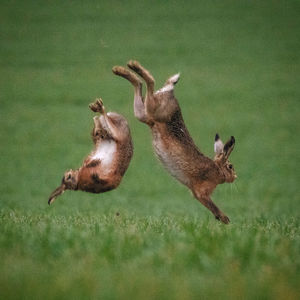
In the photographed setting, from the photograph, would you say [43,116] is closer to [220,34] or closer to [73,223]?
[220,34]

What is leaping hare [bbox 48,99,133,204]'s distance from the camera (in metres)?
7.91

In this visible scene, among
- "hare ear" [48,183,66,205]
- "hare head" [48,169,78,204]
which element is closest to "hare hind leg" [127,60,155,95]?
"hare head" [48,169,78,204]

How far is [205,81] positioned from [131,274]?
28337mm

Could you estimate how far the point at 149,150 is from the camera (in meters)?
23.8

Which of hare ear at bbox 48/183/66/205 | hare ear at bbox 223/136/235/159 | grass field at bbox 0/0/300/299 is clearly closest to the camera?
grass field at bbox 0/0/300/299

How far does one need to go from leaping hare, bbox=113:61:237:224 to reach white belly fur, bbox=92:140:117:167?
451mm

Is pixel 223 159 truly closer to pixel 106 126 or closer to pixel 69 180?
pixel 106 126

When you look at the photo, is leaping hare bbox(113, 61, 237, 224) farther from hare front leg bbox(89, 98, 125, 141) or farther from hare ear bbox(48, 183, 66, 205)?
hare ear bbox(48, 183, 66, 205)

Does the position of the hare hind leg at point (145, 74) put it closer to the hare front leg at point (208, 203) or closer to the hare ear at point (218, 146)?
the hare ear at point (218, 146)

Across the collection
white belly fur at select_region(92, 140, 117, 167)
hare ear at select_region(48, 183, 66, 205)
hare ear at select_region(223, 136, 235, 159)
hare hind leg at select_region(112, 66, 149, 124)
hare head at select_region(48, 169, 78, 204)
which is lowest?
hare ear at select_region(48, 183, 66, 205)

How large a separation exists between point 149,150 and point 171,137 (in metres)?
15.6

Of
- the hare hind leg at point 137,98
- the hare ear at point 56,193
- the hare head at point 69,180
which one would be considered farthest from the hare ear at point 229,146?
the hare ear at point 56,193

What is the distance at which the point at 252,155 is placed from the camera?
2361 cm

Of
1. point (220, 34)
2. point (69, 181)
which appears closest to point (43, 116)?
point (220, 34)
